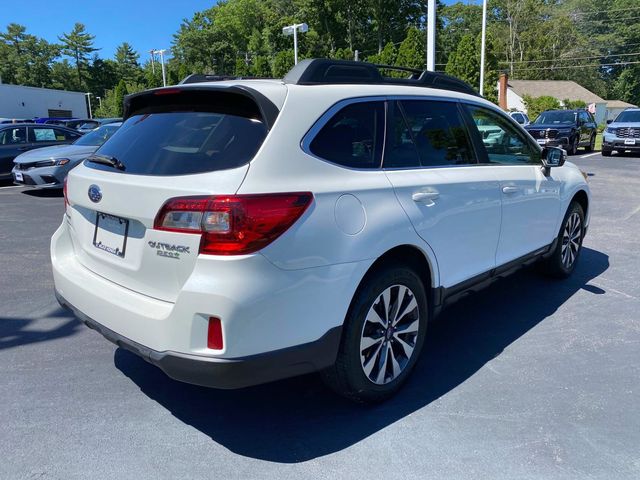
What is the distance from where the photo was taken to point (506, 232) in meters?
4.04

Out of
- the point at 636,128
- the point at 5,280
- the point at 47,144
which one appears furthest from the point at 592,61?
the point at 5,280

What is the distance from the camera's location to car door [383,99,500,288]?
10.3 feet

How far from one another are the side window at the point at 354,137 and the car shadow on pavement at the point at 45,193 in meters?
10.1

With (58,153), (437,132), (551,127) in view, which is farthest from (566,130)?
(437,132)

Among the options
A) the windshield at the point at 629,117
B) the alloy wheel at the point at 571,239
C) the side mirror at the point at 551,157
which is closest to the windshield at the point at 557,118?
the windshield at the point at 629,117

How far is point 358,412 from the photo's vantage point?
305 centimetres

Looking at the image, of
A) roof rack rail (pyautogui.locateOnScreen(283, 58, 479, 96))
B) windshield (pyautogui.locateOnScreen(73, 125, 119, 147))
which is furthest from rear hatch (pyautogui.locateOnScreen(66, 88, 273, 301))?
windshield (pyautogui.locateOnScreen(73, 125, 119, 147))

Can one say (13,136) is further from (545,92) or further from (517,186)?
(545,92)

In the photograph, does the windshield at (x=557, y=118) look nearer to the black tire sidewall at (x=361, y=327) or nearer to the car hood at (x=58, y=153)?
the car hood at (x=58, y=153)

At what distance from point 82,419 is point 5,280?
3.17m

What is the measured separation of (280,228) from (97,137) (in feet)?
37.9

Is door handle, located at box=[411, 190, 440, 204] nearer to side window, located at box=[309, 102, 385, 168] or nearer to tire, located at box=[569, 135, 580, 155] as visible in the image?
side window, located at box=[309, 102, 385, 168]

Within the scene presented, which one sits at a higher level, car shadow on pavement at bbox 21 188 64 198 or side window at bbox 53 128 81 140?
side window at bbox 53 128 81 140

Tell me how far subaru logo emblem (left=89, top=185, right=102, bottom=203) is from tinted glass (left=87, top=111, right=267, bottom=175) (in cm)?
17
